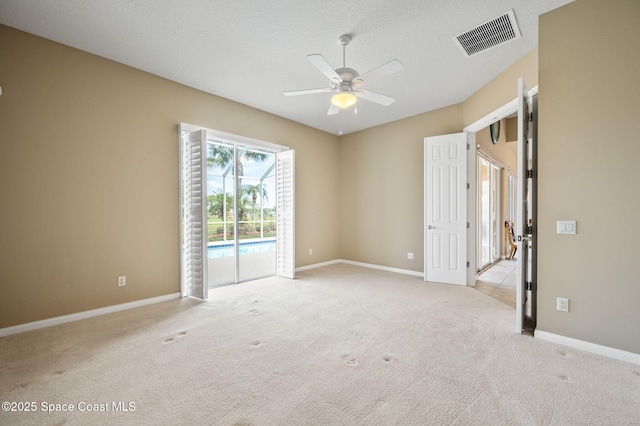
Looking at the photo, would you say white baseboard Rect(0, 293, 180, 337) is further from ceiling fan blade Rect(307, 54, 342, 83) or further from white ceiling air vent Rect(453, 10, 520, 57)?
A: white ceiling air vent Rect(453, 10, 520, 57)

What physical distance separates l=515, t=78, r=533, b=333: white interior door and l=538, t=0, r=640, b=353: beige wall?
14 centimetres

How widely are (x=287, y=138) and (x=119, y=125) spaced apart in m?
2.80

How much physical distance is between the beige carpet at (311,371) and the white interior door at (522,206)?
14.1 inches

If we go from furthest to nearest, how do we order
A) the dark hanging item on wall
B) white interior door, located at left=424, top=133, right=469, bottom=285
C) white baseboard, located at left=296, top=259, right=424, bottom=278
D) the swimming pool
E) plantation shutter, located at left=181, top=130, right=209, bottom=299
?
the swimming pool
the dark hanging item on wall
white baseboard, located at left=296, top=259, right=424, bottom=278
white interior door, located at left=424, top=133, right=469, bottom=285
plantation shutter, located at left=181, top=130, right=209, bottom=299

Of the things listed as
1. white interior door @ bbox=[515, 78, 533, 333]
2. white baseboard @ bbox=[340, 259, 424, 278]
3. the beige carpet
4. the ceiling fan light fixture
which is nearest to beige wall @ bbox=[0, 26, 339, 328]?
the beige carpet

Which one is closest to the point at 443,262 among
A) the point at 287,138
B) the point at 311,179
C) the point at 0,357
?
the point at 311,179

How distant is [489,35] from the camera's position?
2.78m

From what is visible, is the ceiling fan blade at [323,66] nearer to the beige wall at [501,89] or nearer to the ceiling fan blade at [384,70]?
the ceiling fan blade at [384,70]

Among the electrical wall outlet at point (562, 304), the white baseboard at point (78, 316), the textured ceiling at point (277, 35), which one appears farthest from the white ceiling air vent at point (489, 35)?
the white baseboard at point (78, 316)

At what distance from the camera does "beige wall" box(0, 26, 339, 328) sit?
2.72 m

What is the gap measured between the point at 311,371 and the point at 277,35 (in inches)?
124

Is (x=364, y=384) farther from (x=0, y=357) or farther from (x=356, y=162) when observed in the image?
(x=356, y=162)

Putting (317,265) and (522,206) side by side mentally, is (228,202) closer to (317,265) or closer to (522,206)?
(317,265)

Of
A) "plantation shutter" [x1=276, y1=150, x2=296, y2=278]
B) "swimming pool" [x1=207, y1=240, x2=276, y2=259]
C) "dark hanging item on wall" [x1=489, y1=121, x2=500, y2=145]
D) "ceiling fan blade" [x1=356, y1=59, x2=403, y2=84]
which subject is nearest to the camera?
"ceiling fan blade" [x1=356, y1=59, x2=403, y2=84]
